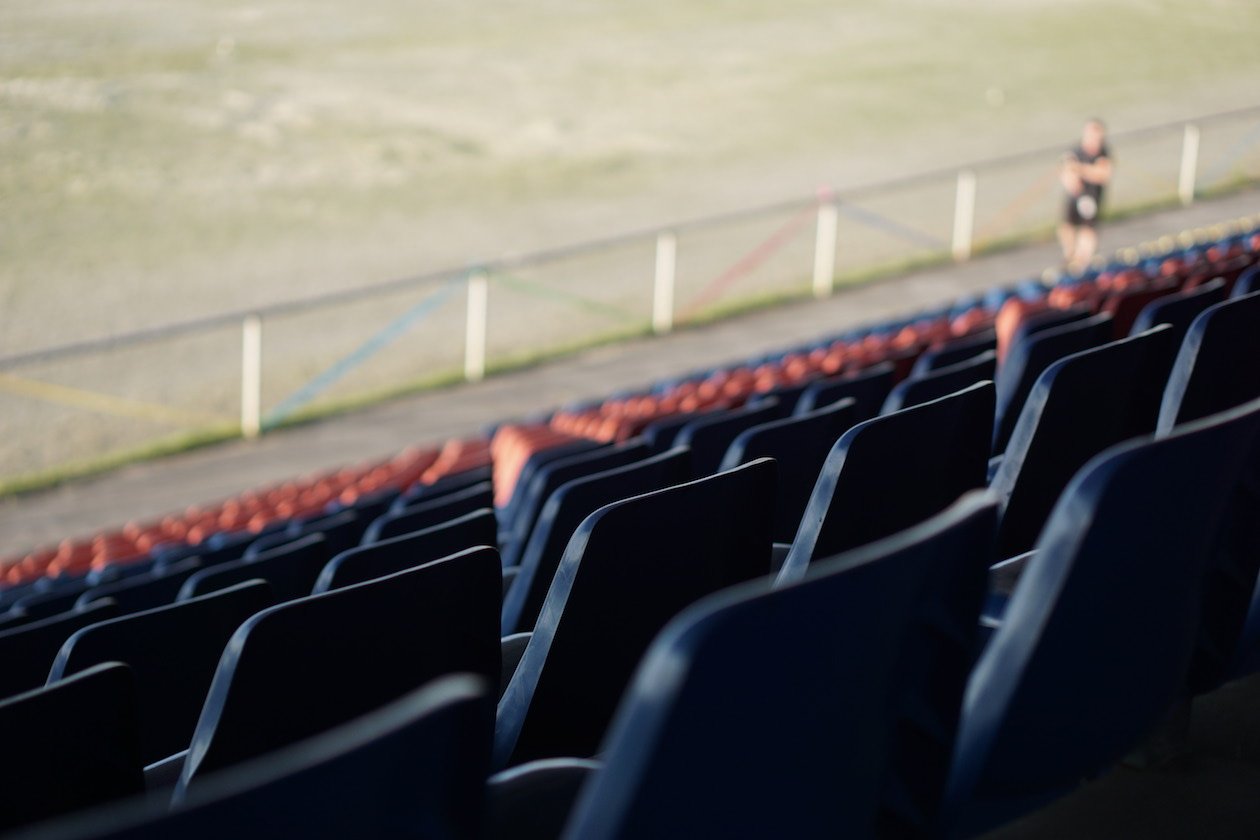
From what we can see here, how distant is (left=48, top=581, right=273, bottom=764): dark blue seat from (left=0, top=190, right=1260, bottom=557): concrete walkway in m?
8.45

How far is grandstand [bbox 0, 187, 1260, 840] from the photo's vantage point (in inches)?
45.8

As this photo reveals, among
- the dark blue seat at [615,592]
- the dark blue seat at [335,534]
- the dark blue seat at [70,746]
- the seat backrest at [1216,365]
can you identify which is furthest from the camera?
the dark blue seat at [335,534]

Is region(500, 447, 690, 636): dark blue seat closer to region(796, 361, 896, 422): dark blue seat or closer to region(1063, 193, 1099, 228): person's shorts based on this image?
region(796, 361, 896, 422): dark blue seat

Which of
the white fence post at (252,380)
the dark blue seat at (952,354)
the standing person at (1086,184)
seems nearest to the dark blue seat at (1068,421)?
the dark blue seat at (952,354)

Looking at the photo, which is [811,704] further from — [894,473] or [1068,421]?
[1068,421]

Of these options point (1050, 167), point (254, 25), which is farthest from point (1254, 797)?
point (254, 25)

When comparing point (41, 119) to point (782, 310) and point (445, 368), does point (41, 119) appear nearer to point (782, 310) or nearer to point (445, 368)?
point (445, 368)

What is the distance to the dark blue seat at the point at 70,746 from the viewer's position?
5.51 feet

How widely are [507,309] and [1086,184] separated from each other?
6.51 metres

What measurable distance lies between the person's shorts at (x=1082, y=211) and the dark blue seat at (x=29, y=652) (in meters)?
12.1

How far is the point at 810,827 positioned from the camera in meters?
1.40

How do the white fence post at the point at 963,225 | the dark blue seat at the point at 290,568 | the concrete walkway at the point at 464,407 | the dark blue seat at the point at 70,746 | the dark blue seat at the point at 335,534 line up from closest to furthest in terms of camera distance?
the dark blue seat at the point at 70,746, the dark blue seat at the point at 290,568, the dark blue seat at the point at 335,534, the concrete walkway at the point at 464,407, the white fence post at the point at 963,225

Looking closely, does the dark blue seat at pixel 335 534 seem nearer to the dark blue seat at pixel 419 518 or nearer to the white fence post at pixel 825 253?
Result: the dark blue seat at pixel 419 518

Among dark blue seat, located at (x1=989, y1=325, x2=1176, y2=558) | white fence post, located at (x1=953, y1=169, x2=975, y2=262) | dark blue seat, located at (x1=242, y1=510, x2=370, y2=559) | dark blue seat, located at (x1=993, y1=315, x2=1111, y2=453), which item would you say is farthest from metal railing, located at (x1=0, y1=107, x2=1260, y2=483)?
dark blue seat, located at (x1=989, y1=325, x2=1176, y2=558)
